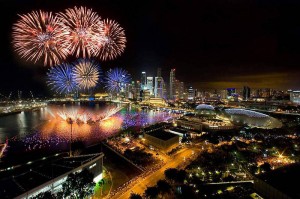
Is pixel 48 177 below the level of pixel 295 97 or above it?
below

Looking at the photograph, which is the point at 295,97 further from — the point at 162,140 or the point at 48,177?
the point at 48,177

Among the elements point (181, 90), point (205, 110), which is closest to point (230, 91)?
point (181, 90)

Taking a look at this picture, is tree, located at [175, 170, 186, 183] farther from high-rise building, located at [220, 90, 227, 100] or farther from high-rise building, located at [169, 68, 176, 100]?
high-rise building, located at [220, 90, 227, 100]

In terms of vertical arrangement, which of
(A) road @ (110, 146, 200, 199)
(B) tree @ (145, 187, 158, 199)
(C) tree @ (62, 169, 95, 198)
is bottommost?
(A) road @ (110, 146, 200, 199)

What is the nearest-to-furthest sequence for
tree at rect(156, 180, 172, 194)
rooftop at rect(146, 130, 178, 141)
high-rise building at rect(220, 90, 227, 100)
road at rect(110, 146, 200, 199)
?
tree at rect(156, 180, 172, 194), road at rect(110, 146, 200, 199), rooftop at rect(146, 130, 178, 141), high-rise building at rect(220, 90, 227, 100)

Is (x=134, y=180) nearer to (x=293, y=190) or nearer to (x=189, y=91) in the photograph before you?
(x=293, y=190)

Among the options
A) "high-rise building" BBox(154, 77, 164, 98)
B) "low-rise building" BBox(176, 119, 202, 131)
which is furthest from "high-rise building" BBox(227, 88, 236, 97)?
"low-rise building" BBox(176, 119, 202, 131)
